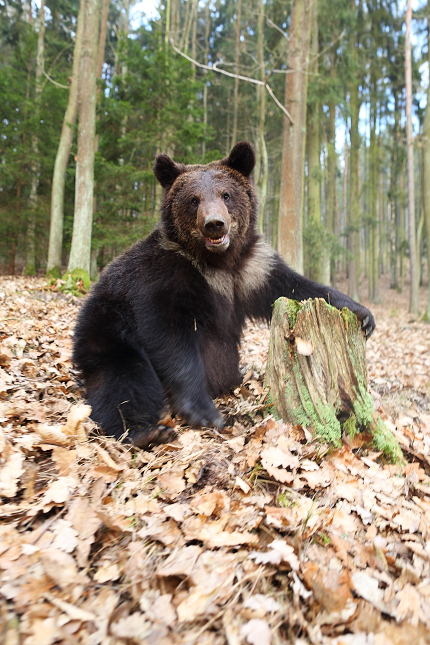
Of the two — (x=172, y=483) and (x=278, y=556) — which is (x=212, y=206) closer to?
(x=172, y=483)

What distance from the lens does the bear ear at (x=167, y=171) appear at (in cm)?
425

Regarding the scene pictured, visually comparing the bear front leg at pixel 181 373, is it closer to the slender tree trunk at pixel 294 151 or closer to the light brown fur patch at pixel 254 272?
the light brown fur patch at pixel 254 272

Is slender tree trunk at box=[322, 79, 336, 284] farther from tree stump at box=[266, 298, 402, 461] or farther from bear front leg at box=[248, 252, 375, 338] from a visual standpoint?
tree stump at box=[266, 298, 402, 461]

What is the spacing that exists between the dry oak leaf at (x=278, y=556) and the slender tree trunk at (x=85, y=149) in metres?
9.83

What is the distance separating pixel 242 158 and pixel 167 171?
2.75ft

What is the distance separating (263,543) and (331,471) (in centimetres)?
94

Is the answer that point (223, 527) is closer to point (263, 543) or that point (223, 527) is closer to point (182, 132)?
point (263, 543)

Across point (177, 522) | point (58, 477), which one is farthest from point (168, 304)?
point (177, 522)

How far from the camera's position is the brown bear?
341 centimetres

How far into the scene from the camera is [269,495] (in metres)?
2.47

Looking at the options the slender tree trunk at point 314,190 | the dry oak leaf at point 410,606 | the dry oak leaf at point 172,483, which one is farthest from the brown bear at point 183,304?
the slender tree trunk at point 314,190

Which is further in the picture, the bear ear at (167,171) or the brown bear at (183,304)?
the bear ear at (167,171)

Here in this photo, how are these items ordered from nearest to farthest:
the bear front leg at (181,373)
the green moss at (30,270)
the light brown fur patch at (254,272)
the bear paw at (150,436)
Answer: the bear paw at (150,436), the bear front leg at (181,373), the light brown fur patch at (254,272), the green moss at (30,270)

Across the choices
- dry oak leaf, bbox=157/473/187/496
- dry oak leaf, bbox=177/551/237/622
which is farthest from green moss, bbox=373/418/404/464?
dry oak leaf, bbox=177/551/237/622
